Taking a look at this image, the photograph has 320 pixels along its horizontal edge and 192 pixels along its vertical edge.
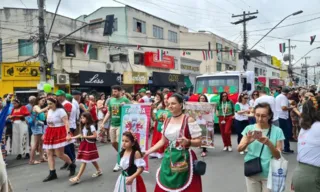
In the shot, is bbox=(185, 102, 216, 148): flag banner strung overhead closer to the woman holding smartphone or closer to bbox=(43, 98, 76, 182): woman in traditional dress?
bbox=(43, 98, 76, 182): woman in traditional dress

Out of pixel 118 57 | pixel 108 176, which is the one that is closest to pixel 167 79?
pixel 118 57

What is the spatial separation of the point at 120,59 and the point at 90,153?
2144cm

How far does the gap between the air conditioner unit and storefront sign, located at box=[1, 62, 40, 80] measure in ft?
5.55

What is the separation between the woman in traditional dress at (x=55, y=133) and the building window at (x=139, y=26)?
23391mm

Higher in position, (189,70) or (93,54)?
(93,54)

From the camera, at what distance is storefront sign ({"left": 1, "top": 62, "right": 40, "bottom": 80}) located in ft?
66.0

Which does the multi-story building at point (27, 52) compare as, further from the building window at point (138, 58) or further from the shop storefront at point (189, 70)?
the shop storefront at point (189, 70)

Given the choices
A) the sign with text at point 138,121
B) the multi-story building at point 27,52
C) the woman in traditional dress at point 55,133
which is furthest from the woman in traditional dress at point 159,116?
the multi-story building at point 27,52

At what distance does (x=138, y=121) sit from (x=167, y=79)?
81.7 feet

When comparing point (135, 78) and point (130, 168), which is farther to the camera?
point (135, 78)

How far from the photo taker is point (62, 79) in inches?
833

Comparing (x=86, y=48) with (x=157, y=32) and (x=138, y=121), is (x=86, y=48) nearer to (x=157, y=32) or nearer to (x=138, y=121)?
(x=157, y=32)

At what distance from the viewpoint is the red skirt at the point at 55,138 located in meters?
6.21

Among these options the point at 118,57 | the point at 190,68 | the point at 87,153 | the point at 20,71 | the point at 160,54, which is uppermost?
the point at 160,54
